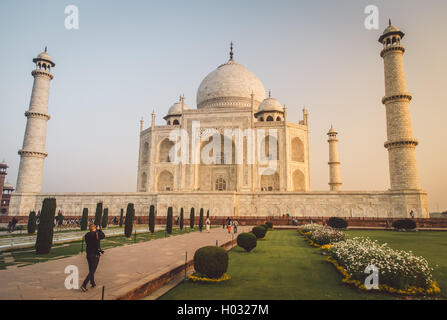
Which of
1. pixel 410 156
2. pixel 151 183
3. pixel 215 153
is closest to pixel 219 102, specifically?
pixel 215 153

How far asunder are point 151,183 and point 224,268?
1070 inches

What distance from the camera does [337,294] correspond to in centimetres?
528

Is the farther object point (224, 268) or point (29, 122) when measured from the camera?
point (29, 122)

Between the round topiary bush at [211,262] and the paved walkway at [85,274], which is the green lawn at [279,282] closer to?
the round topiary bush at [211,262]

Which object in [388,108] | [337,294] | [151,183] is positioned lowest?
[337,294]

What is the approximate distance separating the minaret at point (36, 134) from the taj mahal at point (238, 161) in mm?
82

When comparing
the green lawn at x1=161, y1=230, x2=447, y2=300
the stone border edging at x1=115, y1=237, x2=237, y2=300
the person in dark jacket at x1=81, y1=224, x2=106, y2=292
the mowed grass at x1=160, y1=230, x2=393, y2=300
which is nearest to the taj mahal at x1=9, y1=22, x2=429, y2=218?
the green lawn at x1=161, y1=230, x2=447, y2=300

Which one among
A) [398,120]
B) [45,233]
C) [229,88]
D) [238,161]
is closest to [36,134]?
[238,161]

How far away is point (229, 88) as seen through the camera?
36.6 meters

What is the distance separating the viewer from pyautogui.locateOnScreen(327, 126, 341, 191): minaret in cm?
3359

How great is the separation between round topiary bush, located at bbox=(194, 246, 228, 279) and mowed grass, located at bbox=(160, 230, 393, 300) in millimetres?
222

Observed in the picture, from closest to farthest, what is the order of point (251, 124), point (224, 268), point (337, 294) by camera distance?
point (337, 294), point (224, 268), point (251, 124)
